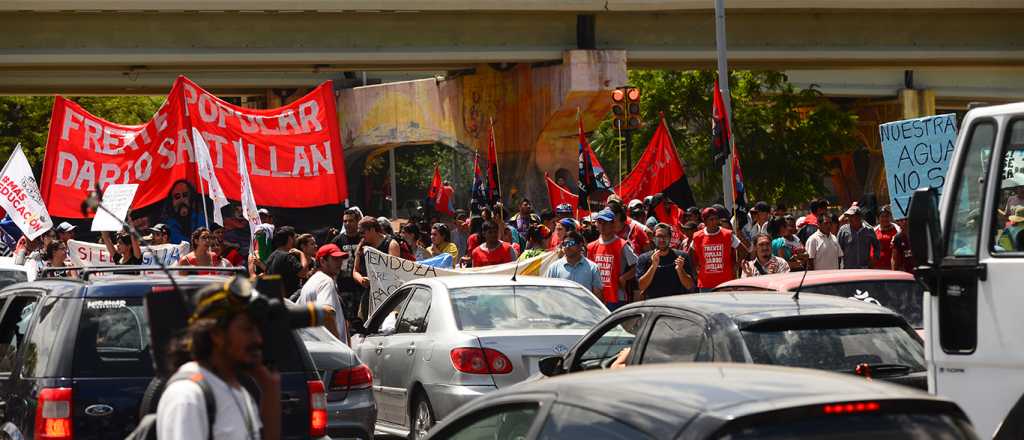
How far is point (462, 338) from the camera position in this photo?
10820 mm

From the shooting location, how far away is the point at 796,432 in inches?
164

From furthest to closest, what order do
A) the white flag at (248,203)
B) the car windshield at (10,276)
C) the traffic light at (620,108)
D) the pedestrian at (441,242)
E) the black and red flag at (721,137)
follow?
the traffic light at (620,108)
the black and red flag at (721,137)
the pedestrian at (441,242)
the white flag at (248,203)
the car windshield at (10,276)

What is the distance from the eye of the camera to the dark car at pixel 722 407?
4.16m

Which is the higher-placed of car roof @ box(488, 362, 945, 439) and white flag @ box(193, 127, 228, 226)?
white flag @ box(193, 127, 228, 226)

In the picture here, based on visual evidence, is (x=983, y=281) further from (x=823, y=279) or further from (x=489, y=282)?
(x=489, y=282)

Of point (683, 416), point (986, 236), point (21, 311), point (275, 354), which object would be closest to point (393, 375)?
point (21, 311)

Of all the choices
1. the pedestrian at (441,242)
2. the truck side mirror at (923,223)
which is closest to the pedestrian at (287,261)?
the pedestrian at (441,242)

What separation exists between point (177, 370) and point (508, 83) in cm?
3091

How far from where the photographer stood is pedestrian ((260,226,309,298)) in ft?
44.6

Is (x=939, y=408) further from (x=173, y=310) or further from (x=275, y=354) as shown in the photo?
(x=173, y=310)

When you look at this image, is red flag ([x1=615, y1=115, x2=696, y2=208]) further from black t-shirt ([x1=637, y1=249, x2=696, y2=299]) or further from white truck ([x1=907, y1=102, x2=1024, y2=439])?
white truck ([x1=907, y1=102, x2=1024, y2=439])

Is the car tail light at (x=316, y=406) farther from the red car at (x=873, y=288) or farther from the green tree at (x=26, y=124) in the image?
the green tree at (x=26, y=124)

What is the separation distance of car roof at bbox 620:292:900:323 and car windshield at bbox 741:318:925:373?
64 millimetres

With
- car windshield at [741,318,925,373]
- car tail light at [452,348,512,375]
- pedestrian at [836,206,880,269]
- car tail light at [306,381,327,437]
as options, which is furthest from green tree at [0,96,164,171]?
car windshield at [741,318,925,373]
